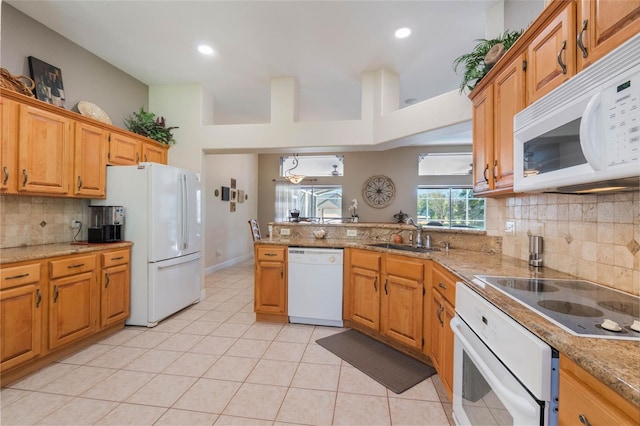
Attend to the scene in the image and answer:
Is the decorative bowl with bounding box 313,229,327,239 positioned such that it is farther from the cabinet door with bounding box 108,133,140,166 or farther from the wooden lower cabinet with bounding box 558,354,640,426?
the wooden lower cabinet with bounding box 558,354,640,426

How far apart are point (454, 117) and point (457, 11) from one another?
2.93 feet

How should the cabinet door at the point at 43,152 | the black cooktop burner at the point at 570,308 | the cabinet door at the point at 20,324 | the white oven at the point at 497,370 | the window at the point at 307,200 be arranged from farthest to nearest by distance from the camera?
the window at the point at 307,200, the cabinet door at the point at 43,152, the cabinet door at the point at 20,324, the black cooktop burner at the point at 570,308, the white oven at the point at 497,370

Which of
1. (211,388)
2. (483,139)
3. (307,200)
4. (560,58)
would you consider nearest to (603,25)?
(560,58)

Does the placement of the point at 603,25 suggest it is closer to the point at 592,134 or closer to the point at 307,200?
the point at 592,134

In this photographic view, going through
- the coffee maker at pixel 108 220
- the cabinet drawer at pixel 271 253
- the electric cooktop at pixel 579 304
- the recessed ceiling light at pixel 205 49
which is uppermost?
the recessed ceiling light at pixel 205 49

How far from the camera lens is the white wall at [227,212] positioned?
511 cm

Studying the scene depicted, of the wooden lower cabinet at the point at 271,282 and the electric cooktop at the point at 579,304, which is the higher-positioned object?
the electric cooktop at the point at 579,304

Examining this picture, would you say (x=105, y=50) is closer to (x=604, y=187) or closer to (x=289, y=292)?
(x=289, y=292)

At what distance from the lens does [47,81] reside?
248cm

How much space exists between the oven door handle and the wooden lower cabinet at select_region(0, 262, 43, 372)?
2890 millimetres

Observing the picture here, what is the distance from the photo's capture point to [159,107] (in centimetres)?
371

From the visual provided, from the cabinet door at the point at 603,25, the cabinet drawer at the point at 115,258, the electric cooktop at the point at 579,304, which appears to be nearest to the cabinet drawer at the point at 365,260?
the electric cooktop at the point at 579,304

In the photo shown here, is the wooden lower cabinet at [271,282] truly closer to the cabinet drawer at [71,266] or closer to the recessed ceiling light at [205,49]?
the cabinet drawer at [71,266]

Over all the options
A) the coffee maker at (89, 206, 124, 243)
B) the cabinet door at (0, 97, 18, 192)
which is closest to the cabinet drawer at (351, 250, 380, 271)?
the coffee maker at (89, 206, 124, 243)
